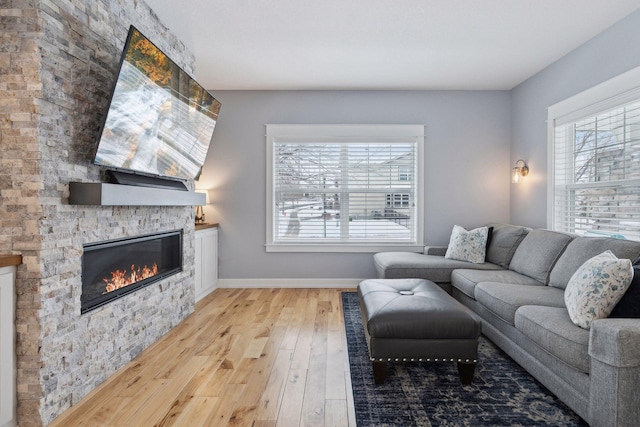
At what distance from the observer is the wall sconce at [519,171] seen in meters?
4.48

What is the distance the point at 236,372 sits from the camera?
2.50 metres

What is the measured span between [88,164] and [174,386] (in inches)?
57.4

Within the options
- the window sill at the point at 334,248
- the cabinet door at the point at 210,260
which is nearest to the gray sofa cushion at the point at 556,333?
the window sill at the point at 334,248

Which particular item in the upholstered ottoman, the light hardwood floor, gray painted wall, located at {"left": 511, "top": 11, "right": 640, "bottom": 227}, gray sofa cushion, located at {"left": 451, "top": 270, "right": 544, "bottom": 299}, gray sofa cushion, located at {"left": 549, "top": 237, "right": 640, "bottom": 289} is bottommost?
the light hardwood floor

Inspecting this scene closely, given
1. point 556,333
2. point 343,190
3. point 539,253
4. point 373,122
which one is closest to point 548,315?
point 556,333

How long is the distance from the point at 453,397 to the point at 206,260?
326 cm

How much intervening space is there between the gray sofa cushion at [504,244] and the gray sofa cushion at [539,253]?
12 centimetres

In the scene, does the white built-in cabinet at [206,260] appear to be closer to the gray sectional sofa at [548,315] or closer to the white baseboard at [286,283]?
the white baseboard at [286,283]

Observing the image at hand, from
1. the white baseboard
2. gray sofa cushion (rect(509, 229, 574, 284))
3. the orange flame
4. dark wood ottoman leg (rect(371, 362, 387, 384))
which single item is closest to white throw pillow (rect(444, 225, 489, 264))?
gray sofa cushion (rect(509, 229, 574, 284))

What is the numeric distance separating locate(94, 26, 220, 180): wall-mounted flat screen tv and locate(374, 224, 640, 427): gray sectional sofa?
2.40 metres

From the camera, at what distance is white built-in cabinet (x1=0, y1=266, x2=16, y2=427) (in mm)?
1796

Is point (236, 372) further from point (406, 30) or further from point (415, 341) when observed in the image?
point (406, 30)

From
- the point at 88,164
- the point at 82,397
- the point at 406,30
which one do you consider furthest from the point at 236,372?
the point at 406,30

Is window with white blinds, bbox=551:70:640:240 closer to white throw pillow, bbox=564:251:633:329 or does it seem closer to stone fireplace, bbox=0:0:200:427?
white throw pillow, bbox=564:251:633:329
